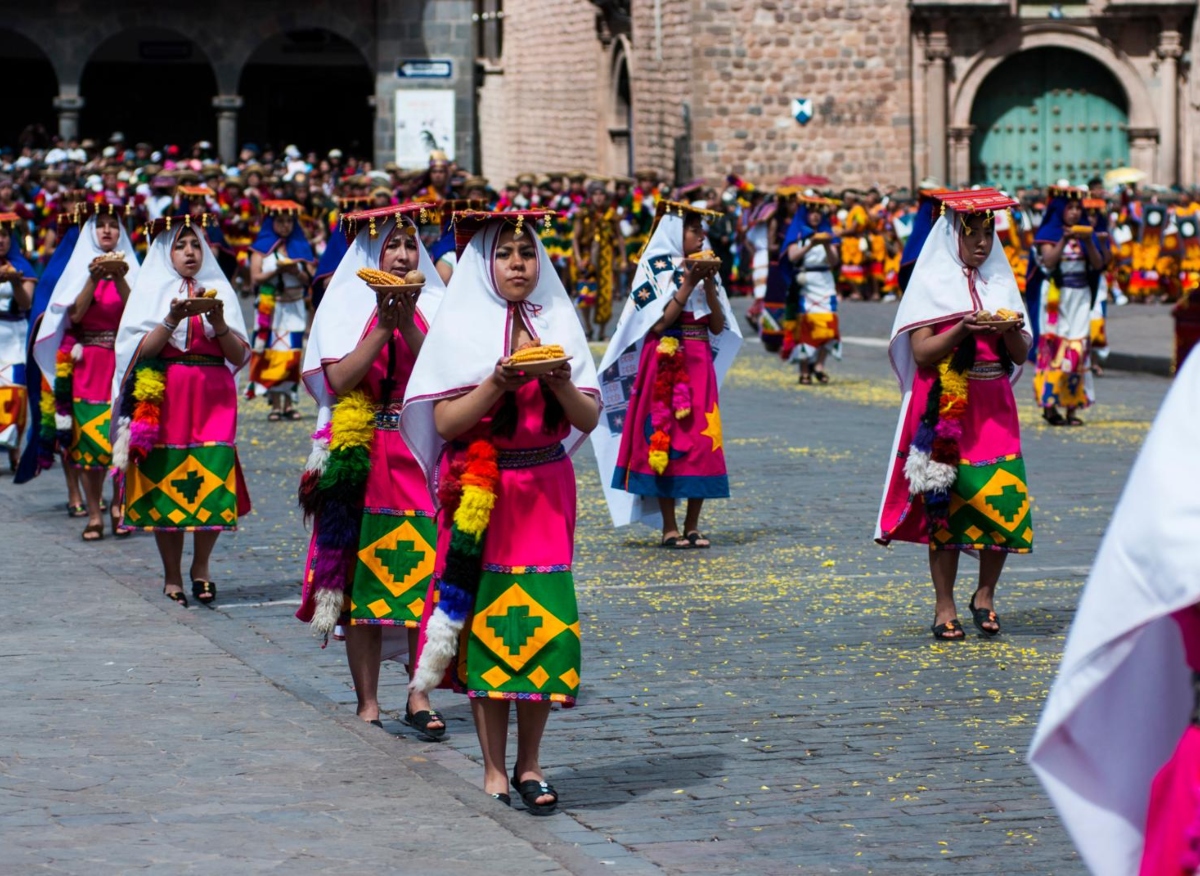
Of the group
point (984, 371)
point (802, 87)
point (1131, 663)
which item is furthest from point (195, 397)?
point (802, 87)

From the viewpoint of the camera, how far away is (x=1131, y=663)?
3.67m

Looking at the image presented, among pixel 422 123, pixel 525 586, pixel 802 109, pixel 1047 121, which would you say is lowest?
pixel 525 586

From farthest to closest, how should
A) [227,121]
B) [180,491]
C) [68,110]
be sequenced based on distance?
1. [227,121]
2. [68,110]
3. [180,491]

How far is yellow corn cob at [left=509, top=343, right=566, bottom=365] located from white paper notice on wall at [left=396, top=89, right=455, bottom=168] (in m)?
27.5

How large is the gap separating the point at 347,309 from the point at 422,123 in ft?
87.1

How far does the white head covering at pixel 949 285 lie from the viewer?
29.7 feet

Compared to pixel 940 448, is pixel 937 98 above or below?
above

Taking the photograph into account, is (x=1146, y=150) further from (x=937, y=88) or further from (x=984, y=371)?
(x=984, y=371)

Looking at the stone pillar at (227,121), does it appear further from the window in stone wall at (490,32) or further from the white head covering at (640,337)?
the white head covering at (640,337)

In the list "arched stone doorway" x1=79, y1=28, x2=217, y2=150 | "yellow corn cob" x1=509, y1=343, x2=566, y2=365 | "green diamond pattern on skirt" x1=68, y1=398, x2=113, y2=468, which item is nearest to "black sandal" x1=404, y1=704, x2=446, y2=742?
"yellow corn cob" x1=509, y1=343, x2=566, y2=365

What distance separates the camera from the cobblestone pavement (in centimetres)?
595

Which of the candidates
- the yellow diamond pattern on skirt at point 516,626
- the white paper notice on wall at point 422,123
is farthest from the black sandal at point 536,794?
the white paper notice on wall at point 422,123

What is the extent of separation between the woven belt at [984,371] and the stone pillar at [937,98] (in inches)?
1230

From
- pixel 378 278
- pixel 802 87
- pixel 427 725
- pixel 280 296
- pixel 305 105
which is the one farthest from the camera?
pixel 305 105
